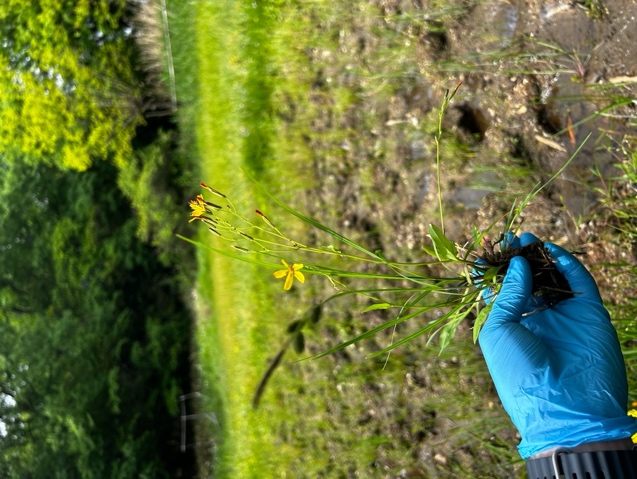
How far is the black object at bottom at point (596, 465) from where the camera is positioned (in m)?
1.28

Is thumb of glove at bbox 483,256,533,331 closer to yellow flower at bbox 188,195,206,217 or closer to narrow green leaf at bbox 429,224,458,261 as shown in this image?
narrow green leaf at bbox 429,224,458,261

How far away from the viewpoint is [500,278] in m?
1.58

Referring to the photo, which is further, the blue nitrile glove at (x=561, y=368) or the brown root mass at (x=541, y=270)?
the brown root mass at (x=541, y=270)

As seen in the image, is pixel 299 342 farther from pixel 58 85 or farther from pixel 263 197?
pixel 58 85

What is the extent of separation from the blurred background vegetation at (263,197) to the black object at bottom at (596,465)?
0.61 metres

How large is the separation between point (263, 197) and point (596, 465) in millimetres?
3617

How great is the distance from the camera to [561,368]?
1489 millimetres

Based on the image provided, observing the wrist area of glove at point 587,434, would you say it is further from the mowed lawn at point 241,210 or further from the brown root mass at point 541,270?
the mowed lawn at point 241,210

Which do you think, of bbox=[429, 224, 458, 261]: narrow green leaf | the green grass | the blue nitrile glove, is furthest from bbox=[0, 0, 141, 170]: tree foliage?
the blue nitrile glove

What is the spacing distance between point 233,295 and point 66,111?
9.63 ft

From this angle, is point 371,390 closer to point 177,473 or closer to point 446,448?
point 446,448

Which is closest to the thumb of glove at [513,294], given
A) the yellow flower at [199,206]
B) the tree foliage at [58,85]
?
the yellow flower at [199,206]

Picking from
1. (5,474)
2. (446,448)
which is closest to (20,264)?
(5,474)

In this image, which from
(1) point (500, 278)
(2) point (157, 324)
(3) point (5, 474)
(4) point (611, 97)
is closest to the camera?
(1) point (500, 278)
